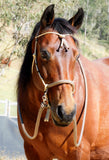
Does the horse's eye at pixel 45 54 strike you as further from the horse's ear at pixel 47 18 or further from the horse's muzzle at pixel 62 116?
the horse's muzzle at pixel 62 116

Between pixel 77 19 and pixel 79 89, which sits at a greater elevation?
pixel 77 19

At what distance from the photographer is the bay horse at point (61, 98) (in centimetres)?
253

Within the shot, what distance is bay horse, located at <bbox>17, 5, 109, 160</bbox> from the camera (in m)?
2.53

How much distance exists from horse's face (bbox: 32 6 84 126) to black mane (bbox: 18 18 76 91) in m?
0.09

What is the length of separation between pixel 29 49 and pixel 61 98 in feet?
3.30

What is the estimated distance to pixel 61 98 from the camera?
7.90ft

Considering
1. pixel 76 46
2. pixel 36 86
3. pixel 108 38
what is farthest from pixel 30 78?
pixel 108 38

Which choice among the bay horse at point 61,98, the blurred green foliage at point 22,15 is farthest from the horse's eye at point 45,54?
the blurred green foliage at point 22,15

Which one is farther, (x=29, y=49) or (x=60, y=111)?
(x=29, y=49)

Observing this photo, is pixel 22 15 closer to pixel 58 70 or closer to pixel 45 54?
pixel 45 54

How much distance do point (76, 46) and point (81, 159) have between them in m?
1.24

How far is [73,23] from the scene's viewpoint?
3.02 meters

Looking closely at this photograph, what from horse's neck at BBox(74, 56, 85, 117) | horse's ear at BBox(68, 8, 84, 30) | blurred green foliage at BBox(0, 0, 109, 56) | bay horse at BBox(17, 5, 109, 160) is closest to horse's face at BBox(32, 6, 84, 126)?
bay horse at BBox(17, 5, 109, 160)

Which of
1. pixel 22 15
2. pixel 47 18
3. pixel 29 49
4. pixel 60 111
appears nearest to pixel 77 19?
pixel 47 18
